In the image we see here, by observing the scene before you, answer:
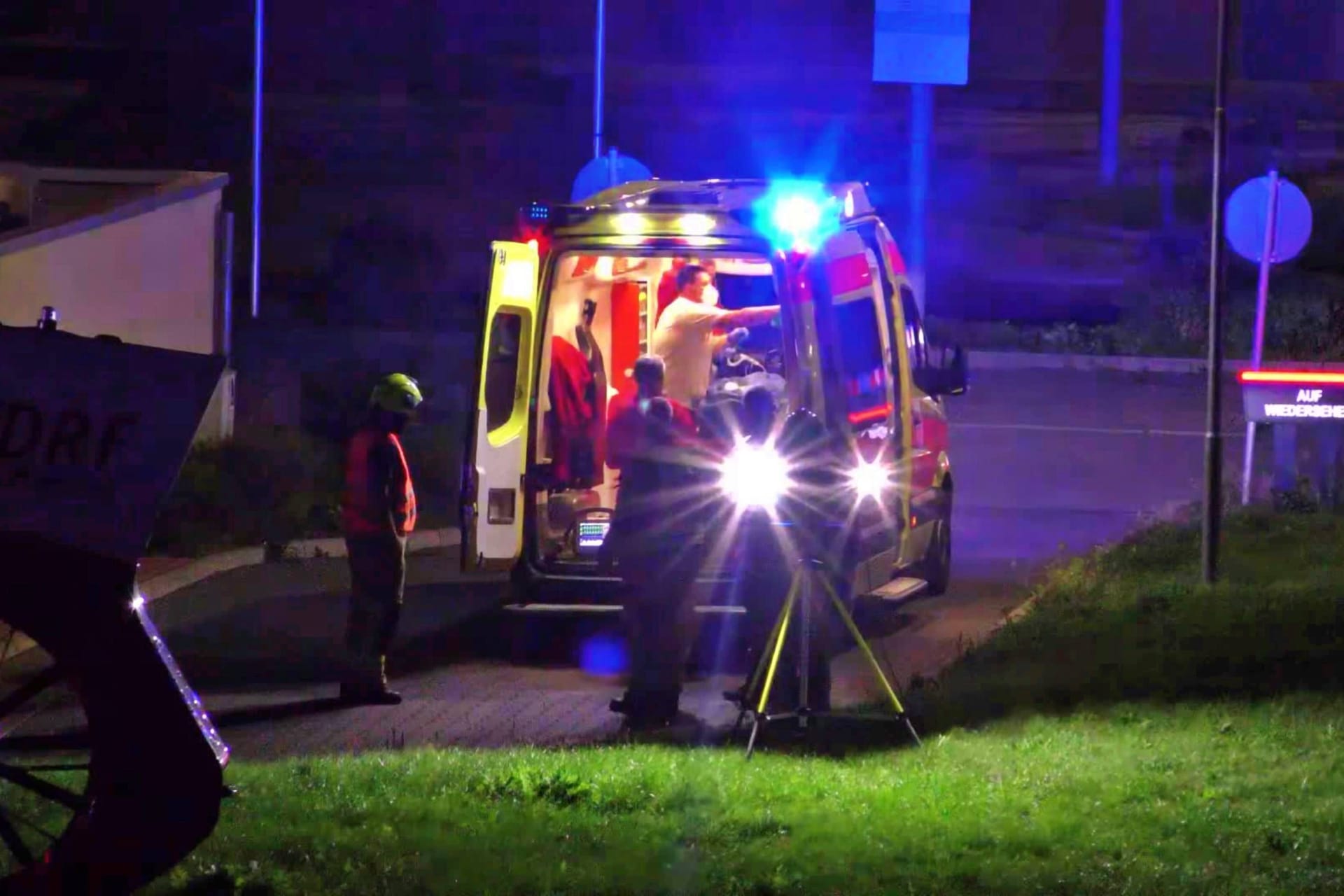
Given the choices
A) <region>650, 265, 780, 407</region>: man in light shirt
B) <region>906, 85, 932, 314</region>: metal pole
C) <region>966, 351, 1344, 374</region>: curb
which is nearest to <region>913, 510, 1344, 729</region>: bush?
<region>650, 265, 780, 407</region>: man in light shirt

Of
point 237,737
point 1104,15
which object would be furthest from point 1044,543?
point 1104,15

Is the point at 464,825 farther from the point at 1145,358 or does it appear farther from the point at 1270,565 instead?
the point at 1145,358

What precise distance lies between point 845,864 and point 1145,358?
2180 centimetres

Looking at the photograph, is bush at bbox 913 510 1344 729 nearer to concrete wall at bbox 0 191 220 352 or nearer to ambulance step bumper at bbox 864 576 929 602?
ambulance step bumper at bbox 864 576 929 602

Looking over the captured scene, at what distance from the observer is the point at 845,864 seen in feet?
20.0

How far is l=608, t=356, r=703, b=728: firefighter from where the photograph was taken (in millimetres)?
9352

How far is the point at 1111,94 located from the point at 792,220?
98.8 feet

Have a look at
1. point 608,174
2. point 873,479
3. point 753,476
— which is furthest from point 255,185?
point 753,476

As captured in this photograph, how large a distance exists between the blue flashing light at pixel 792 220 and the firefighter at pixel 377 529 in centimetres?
216

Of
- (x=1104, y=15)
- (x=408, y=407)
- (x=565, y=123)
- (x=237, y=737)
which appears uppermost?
(x=1104, y=15)

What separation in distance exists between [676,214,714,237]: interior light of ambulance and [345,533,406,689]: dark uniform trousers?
2.37 meters

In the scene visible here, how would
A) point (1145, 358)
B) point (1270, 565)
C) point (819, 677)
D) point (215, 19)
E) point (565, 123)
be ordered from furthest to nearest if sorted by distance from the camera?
1. point (215, 19)
2. point (565, 123)
3. point (1145, 358)
4. point (1270, 565)
5. point (819, 677)

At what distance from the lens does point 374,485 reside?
9961 millimetres

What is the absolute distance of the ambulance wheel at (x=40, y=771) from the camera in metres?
5.14
